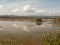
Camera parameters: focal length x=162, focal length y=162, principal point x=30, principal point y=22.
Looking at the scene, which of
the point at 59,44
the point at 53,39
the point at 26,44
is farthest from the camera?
the point at 26,44

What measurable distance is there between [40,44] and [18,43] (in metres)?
1.81

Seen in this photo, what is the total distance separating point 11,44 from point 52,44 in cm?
333

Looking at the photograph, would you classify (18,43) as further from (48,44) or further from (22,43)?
(48,44)

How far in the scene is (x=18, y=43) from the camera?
1333 cm

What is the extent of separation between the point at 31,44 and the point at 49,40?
1.68 metres

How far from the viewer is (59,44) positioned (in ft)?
37.9

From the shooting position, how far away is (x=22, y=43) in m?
13.4

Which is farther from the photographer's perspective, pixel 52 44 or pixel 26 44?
pixel 26 44

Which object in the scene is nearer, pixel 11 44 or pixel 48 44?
pixel 48 44

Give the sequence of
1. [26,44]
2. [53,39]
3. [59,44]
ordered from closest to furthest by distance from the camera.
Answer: [59,44] → [53,39] → [26,44]

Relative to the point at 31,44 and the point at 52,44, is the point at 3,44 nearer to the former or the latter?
the point at 31,44

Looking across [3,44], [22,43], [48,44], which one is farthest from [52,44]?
[3,44]

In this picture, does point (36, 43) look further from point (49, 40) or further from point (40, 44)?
point (49, 40)

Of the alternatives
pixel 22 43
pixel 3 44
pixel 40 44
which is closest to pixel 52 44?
pixel 40 44
